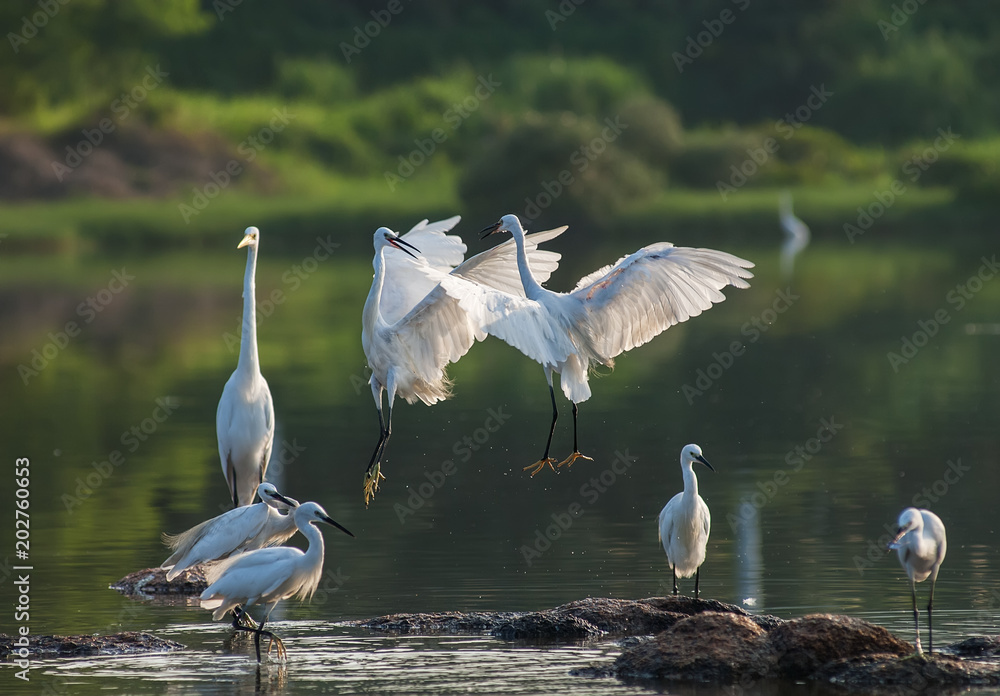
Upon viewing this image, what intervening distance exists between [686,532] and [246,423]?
9.04 feet

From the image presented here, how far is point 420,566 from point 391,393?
1.47 metres

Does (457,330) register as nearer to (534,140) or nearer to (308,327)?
(308,327)

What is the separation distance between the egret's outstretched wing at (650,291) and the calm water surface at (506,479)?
140 centimetres

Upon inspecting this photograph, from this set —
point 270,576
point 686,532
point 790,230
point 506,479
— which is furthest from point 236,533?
point 790,230

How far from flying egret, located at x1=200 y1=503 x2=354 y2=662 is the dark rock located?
0.38 m

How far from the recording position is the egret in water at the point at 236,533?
8453mm

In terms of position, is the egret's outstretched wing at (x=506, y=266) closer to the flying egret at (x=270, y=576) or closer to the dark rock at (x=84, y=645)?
the flying egret at (x=270, y=576)

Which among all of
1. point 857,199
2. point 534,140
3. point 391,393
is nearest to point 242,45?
point 534,140

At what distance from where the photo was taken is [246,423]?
9555 mm

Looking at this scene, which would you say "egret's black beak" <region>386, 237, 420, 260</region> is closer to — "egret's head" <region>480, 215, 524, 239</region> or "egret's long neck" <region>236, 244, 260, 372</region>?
"egret's head" <region>480, 215, 524, 239</region>

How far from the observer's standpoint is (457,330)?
10086 millimetres

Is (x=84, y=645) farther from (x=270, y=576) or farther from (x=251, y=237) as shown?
(x=251, y=237)

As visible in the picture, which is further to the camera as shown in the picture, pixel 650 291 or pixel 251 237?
pixel 251 237

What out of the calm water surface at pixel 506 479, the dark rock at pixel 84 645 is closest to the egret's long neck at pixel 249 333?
the calm water surface at pixel 506 479
